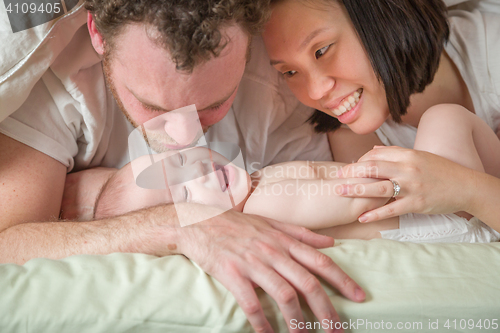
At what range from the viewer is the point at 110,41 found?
0.86 meters

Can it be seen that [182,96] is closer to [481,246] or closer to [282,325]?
[282,325]

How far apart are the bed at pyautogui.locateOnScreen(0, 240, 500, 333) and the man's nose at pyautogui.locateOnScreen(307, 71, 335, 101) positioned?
52cm

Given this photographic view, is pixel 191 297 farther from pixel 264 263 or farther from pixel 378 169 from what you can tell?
pixel 378 169

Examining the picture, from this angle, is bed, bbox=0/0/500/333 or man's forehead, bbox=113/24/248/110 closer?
bed, bbox=0/0/500/333

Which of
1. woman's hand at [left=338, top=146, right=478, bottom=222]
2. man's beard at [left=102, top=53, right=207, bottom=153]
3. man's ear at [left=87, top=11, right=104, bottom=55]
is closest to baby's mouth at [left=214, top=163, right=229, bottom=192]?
man's beard at [left=102, top=53, right=207, bottom=153]

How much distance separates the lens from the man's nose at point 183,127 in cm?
89

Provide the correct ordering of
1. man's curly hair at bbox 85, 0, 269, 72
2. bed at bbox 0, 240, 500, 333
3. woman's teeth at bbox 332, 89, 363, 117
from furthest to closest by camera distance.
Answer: woman's teeth at bbox 332, 89, 363, 117 → man's curly hair at bbox 85, 0, 269, 72 → bed at bbox 0, 240, 500, 333

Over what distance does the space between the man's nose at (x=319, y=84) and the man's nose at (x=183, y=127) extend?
355 mm

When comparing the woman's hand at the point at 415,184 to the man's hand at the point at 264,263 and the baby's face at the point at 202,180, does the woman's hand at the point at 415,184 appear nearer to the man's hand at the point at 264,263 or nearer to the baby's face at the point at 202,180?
the man's hand at the point at 264,263

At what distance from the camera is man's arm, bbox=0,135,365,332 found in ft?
2.13

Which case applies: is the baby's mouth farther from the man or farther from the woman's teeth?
the woman's teeth

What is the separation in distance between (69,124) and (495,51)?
1.44 metres

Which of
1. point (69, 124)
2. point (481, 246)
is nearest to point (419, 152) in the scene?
point (481, 246)

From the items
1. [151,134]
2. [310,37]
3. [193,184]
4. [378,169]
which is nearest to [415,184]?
[378,169]
